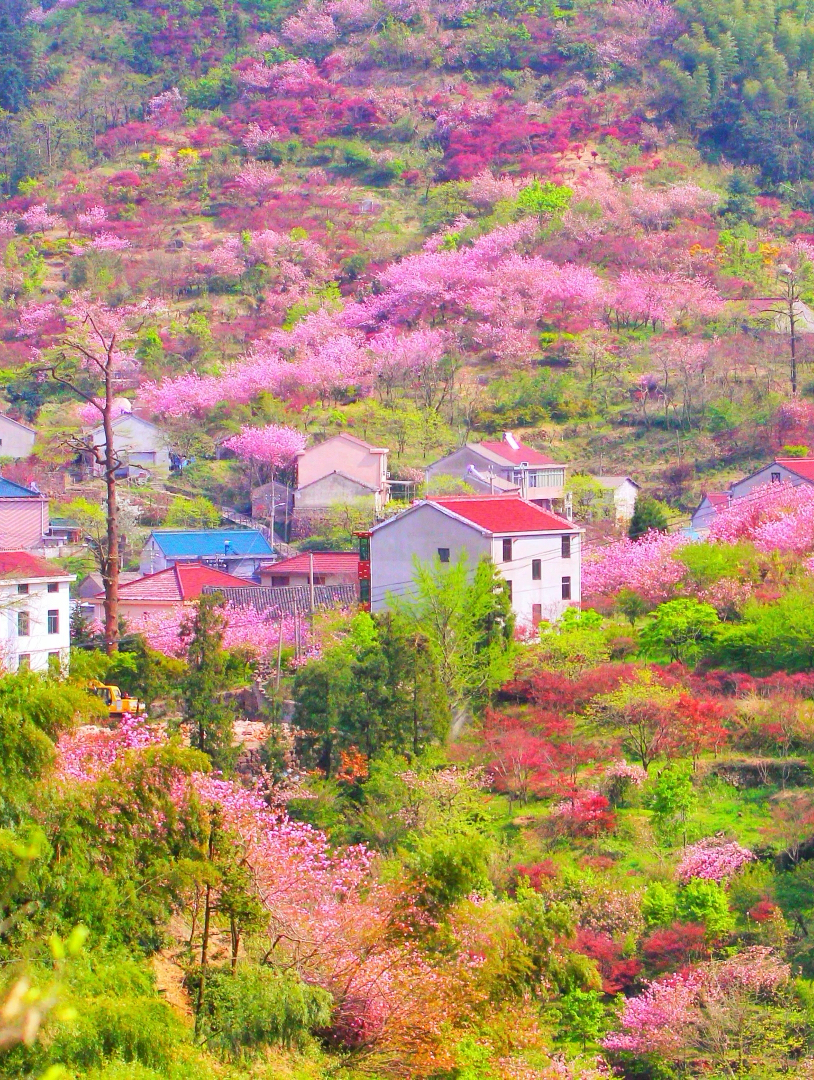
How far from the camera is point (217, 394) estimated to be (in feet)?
188

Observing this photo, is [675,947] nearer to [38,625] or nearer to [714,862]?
[714,862]

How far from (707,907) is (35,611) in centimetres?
1597

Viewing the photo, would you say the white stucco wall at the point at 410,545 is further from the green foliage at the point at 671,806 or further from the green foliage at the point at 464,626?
the green foliage at the point at 671,806

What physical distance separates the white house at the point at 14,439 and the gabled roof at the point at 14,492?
10503 mm

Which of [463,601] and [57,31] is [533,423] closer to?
[463,601]

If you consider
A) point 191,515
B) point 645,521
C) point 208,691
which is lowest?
point 208,691

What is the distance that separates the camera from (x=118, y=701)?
22.8m

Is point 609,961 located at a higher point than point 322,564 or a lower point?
lower

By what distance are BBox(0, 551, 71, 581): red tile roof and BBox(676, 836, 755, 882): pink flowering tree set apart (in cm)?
1538

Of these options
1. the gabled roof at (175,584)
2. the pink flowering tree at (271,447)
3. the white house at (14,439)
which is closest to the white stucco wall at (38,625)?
the gabled roof at (175,584)

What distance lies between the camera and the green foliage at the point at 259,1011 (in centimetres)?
1267

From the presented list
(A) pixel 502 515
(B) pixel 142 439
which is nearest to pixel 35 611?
(A) pixel 502 515

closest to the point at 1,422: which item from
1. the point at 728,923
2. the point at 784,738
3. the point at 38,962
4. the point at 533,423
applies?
the point at 533,423

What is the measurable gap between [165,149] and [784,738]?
73964 mm
